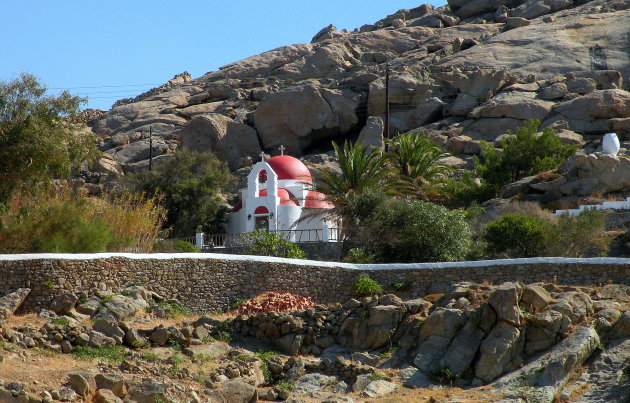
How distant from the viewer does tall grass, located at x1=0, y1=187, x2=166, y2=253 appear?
24.2m

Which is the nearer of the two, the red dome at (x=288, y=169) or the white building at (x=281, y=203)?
the white building at (x=281, y=203)

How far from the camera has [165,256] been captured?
80.2 feet

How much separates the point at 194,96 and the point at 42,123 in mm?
48827

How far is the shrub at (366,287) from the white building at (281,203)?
10483 mm

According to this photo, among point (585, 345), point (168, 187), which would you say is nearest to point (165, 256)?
point (585, 345)

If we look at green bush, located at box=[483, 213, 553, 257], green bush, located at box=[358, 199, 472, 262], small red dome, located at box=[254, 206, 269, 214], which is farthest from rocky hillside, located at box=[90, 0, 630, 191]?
green bush, located at box=[358, 199, 472, 262]

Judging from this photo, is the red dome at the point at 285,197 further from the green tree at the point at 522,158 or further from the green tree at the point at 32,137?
the green tree at the point at 32,137

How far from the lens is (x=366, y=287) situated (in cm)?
2523

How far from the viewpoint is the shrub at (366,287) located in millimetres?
25109

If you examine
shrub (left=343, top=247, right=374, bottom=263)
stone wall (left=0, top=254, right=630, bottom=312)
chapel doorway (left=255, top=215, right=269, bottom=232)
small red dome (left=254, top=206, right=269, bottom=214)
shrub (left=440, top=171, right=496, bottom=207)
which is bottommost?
stone wall (left=0, top=254, right=630, bottom=312)

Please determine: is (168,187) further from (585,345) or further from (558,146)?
(585,345)

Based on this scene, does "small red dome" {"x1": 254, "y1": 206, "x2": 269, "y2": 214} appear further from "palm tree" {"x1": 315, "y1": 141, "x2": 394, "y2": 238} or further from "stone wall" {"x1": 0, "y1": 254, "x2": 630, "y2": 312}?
"stone wall" {"x1": 0, "y1": 254, "x2": 630, "y2": 312}

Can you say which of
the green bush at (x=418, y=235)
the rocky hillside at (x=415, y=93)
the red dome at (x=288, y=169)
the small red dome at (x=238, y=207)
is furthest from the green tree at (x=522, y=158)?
the green bush at (x=418, y=235)

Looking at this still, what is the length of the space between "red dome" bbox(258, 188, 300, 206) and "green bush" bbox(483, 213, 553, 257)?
12183 mm
